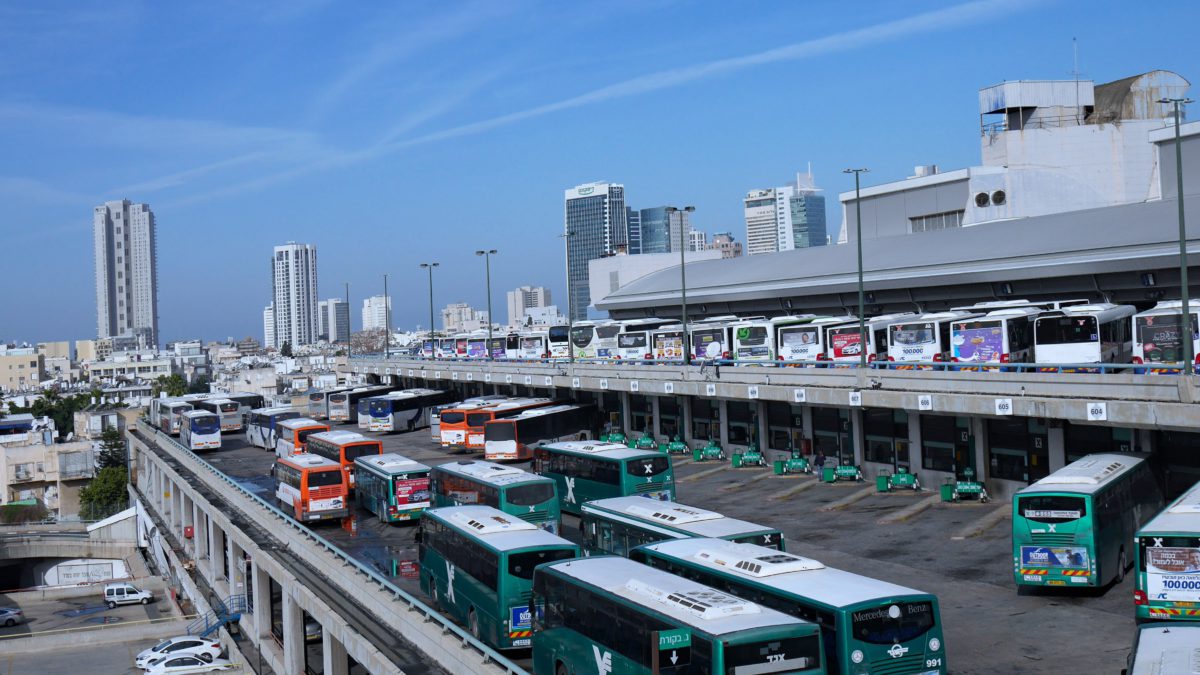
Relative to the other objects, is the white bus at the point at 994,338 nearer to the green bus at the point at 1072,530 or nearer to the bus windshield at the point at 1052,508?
the green bus at the point at 1072,530

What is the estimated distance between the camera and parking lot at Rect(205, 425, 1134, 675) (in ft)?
53.9

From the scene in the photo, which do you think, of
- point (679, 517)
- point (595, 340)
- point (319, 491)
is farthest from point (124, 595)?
point (679, 517)

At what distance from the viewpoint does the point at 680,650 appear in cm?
1238

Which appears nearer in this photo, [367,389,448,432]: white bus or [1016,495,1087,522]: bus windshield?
[1016,495,1087,522]: bus windshield

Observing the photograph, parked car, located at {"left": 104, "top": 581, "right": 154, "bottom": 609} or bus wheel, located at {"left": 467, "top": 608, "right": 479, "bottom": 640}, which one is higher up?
bus wheel, located at {"left": 467, "top": 608, "right": 479, "bottom": 640}

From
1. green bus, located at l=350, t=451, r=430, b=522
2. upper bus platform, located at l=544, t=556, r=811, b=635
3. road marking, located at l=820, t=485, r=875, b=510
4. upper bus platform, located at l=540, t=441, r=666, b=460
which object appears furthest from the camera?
green bus, located at l=350, t=451, r=430, b=522

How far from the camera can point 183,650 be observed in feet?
124

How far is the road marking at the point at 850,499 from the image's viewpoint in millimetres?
29594

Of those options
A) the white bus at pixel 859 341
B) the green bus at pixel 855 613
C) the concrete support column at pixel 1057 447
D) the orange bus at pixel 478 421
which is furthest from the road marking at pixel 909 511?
the orange bus at pixel 478 421

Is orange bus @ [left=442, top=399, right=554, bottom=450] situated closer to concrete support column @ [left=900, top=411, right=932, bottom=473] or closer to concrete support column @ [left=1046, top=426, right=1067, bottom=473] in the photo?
concrete support column @ [left=900, top=411, right=932, bottom=473]

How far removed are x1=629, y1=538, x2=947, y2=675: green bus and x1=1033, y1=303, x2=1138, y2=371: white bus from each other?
18.7 metres

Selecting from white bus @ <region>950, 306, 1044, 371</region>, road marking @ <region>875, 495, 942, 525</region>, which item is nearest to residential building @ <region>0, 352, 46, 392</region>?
white bus @ <region>950, 306, 1044, 371</region>

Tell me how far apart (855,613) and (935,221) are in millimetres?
50830

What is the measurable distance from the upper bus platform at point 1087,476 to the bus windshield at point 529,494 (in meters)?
10.9
